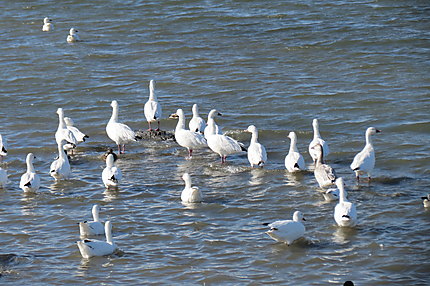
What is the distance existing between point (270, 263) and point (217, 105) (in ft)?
28.8

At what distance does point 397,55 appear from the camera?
21766 millimetres

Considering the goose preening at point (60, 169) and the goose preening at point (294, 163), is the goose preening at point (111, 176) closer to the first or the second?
the goose preening at point (60, 169)

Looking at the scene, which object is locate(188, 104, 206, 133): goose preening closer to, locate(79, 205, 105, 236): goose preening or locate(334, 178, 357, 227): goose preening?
locate(79, 205, 105, 236): goose preening

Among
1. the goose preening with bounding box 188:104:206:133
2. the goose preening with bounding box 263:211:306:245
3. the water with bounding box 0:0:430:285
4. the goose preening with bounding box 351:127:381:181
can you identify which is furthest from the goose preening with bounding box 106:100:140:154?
the goose preening with bounding box 263:211:306:245

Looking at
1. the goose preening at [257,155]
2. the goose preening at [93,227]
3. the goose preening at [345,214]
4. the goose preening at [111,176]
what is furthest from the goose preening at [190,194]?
the goose preening at [345,214]

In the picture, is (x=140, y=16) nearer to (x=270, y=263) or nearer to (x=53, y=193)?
(x=53, y=193)

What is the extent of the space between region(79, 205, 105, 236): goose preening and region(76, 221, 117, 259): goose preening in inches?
24.3

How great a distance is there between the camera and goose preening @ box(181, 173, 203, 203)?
1260 cm

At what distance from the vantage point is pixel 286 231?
10750 mm

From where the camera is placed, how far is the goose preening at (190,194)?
12.6 m

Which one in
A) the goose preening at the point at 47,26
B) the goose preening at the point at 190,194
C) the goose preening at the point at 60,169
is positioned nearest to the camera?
the goose preening at the point at 190,194

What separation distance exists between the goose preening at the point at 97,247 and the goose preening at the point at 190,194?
1.99 m

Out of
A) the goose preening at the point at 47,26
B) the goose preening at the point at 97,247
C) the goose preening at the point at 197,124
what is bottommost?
the goose preening at the point at 97,247

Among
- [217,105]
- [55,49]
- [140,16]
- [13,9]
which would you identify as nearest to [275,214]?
[217,105]
